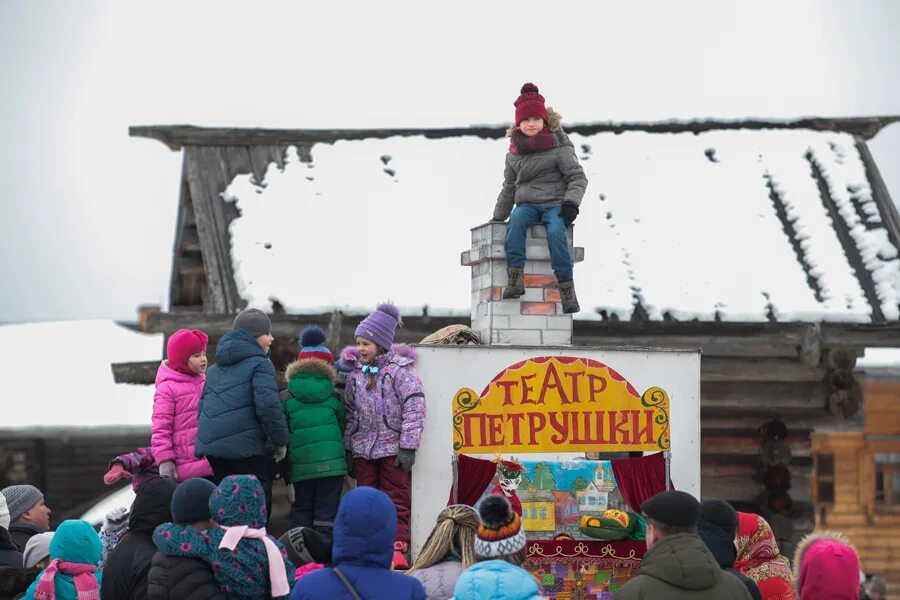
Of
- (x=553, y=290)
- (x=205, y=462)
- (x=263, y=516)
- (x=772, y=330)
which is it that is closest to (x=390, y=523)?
(x=263, y=516)

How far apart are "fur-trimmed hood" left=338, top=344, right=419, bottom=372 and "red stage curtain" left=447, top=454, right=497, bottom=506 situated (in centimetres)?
65

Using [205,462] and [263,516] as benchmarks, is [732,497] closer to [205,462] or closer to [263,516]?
[205,462]

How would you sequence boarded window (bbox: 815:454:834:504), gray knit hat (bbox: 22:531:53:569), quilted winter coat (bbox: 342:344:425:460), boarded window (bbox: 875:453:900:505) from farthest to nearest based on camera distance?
boarded window (bbox: 875:453:900:505) → boarded window (bbox: 815:454:834:504) → quilted winter coat (bbox: 342:344:425:460) → gray knit hat (bbox: 22:531:53:569)

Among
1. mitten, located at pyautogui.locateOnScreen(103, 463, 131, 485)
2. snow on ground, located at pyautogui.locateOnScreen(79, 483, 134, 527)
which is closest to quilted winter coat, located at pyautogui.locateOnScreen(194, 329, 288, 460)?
mitten, located at pyautogui.locateOnScreen(103, 463, 131, 485)

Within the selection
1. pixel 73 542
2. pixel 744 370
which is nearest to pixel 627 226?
pixel 744 370

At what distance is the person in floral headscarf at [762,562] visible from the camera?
23.1 ft

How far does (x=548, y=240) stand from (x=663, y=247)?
555 centimetres

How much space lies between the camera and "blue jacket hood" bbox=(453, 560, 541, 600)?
5.09 m

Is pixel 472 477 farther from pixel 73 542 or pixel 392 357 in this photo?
pixel 73 542

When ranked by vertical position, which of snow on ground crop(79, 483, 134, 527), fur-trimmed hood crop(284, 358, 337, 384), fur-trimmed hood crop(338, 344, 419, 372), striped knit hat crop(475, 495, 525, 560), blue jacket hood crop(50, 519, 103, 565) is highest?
fur-trimmed hood crop(338, 344, 419, 372)

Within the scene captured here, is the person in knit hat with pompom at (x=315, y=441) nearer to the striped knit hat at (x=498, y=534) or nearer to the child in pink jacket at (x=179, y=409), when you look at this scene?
the child in pink jacket at (x=179, y=409)

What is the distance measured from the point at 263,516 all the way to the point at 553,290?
354 centimetres

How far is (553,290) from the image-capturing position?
875 centimetres

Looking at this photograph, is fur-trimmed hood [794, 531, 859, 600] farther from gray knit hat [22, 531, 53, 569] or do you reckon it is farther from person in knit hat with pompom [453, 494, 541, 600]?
gray knit hat [22, 531, 53, 569]
